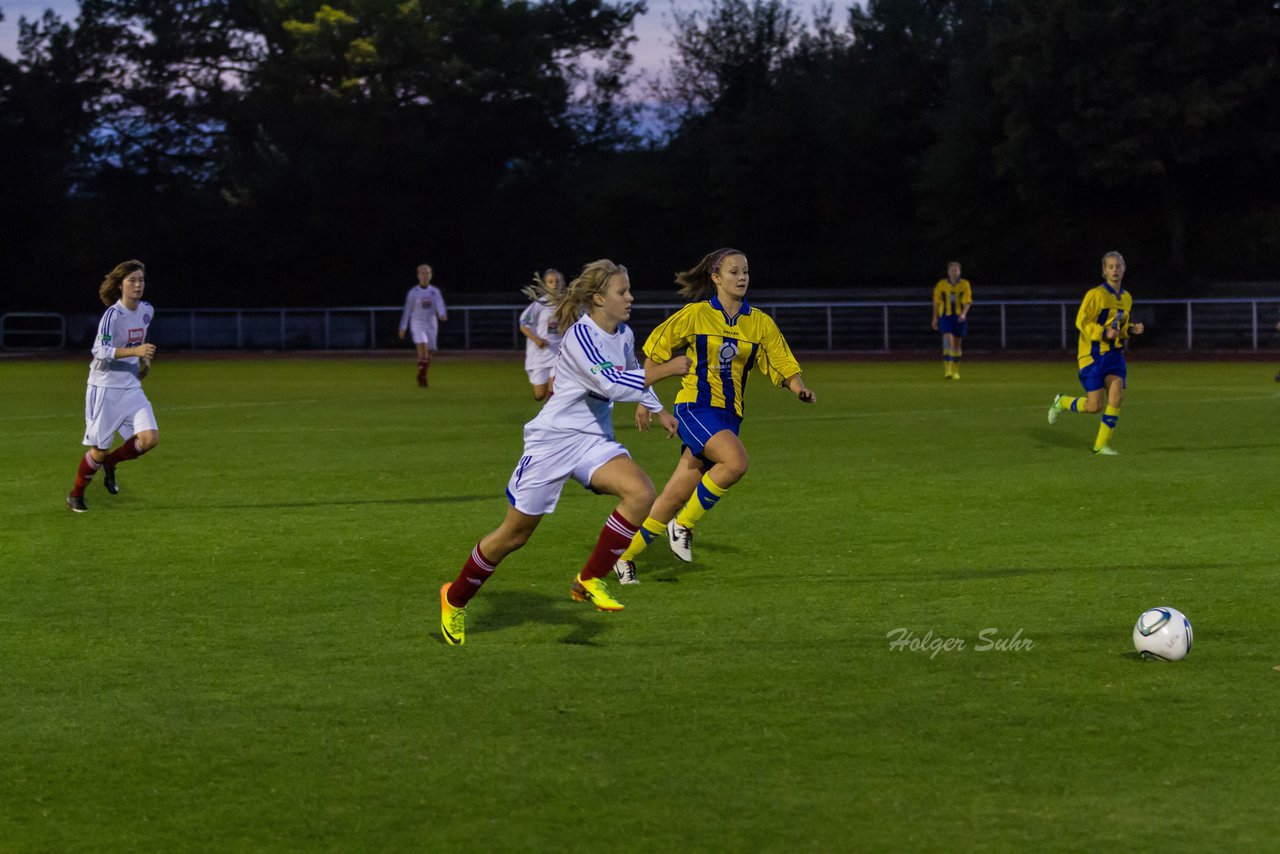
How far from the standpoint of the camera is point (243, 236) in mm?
55656

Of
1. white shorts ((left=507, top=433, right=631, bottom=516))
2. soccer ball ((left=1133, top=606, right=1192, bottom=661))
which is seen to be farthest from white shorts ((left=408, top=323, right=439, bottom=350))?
soccer ball ((left=1133, top=606, right=1192, bottom=661))

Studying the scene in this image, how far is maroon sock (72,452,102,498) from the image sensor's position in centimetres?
1243

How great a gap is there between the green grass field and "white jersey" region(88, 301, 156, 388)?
939mm

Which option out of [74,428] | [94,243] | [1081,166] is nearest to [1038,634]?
[74,428]

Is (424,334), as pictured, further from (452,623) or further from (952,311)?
(452,623)

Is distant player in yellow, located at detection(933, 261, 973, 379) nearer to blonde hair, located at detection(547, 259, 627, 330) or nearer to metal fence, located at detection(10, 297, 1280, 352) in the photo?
metal fence, located at detection(10, 297, 1280, 352)

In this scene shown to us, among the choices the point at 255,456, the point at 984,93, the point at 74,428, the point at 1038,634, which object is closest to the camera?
the point at 1038,634

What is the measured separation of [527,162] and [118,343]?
48.2 meters

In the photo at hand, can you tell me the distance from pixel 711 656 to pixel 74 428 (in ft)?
48.3

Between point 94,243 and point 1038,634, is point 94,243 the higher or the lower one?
the higher one

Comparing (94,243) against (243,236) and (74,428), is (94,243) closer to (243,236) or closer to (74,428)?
(243,236)

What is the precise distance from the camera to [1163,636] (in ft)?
22.5

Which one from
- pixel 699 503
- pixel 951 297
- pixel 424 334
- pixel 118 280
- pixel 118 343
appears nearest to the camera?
pixel 699 503

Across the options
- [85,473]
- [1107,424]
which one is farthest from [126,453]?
[1107,424]
